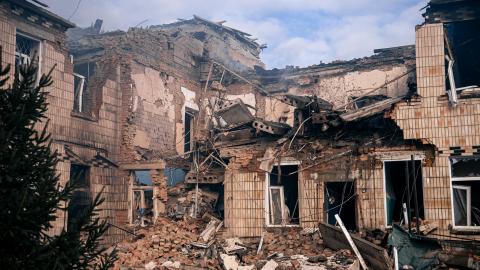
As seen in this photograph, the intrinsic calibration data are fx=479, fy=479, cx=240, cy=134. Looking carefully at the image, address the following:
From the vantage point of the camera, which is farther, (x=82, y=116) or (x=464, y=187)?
(x=82, y=116)

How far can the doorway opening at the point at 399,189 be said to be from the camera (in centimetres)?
1252

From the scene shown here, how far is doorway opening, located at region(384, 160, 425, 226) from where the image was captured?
12523mm

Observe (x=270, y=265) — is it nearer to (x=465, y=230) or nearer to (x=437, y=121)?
(x=465, y=230)

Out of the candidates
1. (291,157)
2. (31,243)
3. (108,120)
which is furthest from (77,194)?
(31,243)

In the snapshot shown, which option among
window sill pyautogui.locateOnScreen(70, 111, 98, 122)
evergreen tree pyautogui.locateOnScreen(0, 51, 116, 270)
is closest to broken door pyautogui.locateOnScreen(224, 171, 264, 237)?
window sill pyautogui.locateOnScreen(70, 111, 98, 122)

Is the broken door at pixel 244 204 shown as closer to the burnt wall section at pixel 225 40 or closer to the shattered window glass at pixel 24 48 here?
the shattered window glass at pixel 24 48

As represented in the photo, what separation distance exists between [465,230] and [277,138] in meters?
5.53

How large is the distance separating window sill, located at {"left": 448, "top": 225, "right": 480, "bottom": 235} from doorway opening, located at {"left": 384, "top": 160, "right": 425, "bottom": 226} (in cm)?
81

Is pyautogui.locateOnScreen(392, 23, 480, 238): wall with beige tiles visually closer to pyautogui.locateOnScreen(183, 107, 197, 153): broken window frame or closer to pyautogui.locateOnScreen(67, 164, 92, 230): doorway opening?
pyautogui.locateOnScreen(67, 164, 92, 230): doorway opening

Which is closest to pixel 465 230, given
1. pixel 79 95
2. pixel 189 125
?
pixel 79 95

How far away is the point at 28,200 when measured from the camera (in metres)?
4.96

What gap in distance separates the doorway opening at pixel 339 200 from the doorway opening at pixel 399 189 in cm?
96


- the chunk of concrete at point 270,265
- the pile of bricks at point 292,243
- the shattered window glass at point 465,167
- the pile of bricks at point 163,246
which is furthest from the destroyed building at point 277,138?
→ the chunk of concrete at point 270,265

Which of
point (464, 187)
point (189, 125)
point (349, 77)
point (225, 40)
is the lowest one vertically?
point (464, 187)
